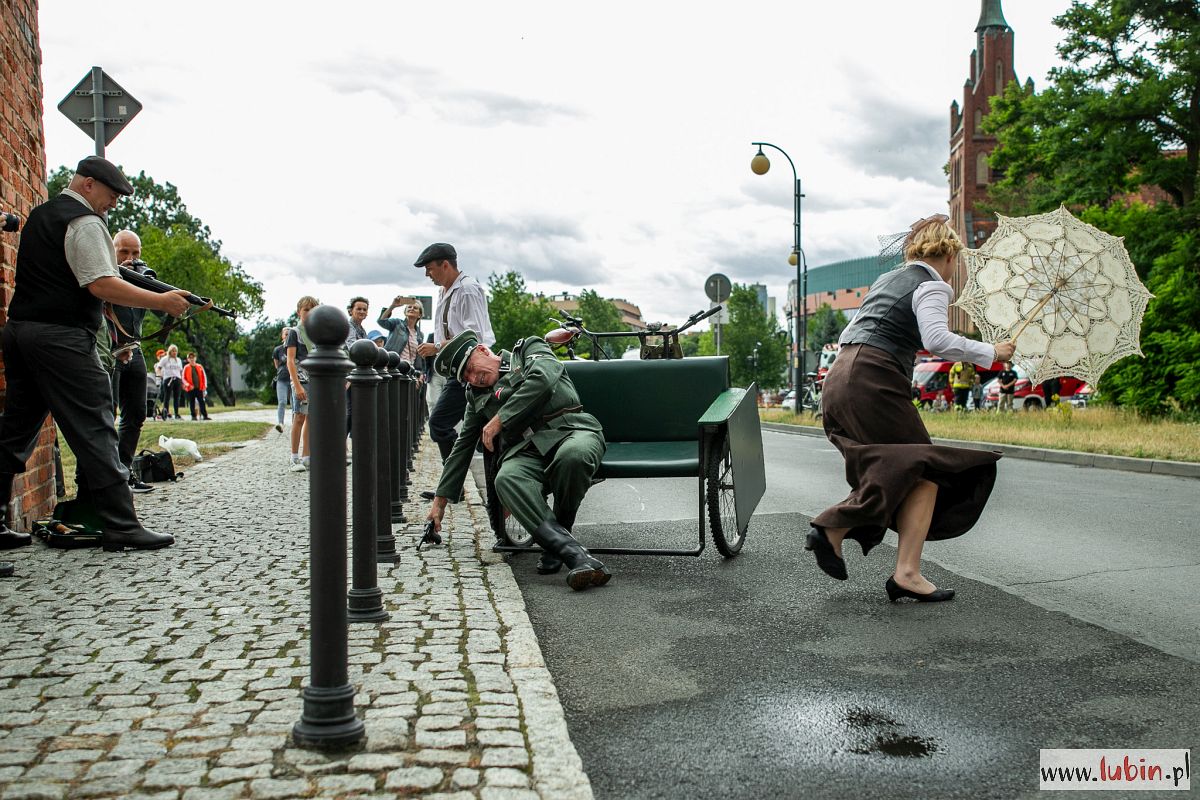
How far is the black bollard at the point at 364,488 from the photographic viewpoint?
4129 mm

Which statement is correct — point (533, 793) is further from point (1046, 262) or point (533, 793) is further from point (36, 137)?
point (36, 137)

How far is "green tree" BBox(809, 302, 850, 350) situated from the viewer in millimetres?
118500

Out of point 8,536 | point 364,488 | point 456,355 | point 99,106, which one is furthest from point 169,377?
point 364,488

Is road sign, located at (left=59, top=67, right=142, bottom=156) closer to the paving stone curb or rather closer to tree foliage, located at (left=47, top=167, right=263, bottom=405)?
the paving stone curb

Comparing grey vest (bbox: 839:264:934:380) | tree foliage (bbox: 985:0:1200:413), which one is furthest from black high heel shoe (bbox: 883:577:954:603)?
tree foliage (bbox: 985:0:1200:413)

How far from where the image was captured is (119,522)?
19.3 ft

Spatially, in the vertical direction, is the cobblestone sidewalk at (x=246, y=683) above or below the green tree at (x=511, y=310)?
below

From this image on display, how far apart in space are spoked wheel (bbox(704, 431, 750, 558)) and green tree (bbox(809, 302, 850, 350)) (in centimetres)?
11183

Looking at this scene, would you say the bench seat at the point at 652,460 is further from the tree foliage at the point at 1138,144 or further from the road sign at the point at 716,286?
the road sign at the point at 716,286

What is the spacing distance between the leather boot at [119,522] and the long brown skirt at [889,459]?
145 inches

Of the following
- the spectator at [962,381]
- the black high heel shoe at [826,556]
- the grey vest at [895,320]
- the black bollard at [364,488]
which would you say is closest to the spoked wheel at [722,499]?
the black high heel shoe at [826,556]

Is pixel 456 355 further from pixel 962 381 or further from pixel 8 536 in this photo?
pixel 962 381

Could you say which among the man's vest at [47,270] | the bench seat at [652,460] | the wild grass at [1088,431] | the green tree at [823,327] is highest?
the green tree at [823,327]

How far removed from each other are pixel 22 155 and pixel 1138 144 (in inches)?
916
